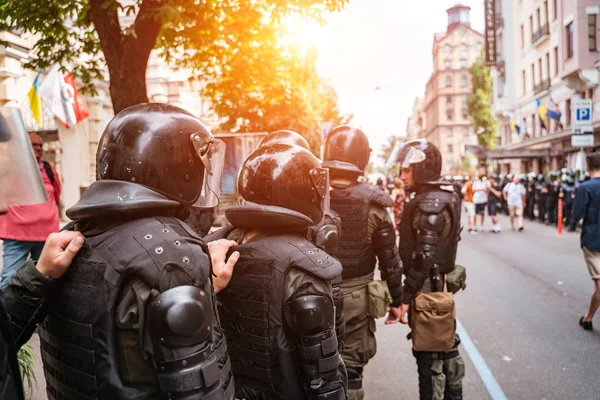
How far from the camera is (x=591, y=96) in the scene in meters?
26.1

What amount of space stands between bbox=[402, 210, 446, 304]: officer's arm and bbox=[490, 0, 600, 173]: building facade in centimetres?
1648

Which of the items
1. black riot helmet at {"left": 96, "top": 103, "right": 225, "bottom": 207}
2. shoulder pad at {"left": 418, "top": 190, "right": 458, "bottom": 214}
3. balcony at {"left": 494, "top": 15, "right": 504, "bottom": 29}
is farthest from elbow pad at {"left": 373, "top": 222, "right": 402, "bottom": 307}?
balcony at {"left": 494, "top": 15, "right": 504, "bottom": 29}

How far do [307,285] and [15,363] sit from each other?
104 centimetres

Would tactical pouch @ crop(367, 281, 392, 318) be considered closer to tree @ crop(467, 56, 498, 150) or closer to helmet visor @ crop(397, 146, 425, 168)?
helmet visor @ crop(397, 146, 425, 168)

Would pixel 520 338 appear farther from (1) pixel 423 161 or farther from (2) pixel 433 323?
(1) pixel 423 161

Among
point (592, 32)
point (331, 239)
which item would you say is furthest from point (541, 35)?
point (331, 239)

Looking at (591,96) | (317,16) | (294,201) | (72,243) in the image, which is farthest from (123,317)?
(591,96)

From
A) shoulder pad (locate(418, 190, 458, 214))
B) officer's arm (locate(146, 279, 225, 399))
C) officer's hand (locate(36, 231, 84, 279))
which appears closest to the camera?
officer's arm (locate(146, 279, 225, 399))

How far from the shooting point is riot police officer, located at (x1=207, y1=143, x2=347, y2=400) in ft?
6.73

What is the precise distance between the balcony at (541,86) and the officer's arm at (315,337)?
34.7m

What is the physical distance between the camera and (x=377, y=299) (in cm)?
365

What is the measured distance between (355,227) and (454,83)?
92.3 metres

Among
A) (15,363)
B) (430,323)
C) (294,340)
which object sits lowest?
(430,323)

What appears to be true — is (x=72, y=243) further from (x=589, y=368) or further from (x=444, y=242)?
(x=589, y=368)
